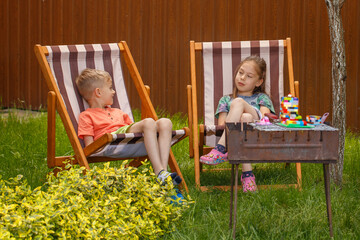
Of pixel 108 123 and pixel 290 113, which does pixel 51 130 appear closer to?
pixel 108 123

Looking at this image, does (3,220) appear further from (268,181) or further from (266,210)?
(268,181)

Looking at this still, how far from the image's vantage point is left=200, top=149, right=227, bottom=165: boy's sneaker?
159 inches

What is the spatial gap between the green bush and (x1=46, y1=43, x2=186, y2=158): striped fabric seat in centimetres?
65

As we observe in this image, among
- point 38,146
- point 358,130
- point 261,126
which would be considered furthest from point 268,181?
point 358,130

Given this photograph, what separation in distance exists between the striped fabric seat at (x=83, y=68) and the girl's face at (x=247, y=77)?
76 cm

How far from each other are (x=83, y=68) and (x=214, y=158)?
4.14 feet

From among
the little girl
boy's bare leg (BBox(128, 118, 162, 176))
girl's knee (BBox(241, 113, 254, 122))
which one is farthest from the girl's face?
boy's bare leg (BBox(128, 118, 162, 176))

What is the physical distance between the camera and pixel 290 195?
3740mm

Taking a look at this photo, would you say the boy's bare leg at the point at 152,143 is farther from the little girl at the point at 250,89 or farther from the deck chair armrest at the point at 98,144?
the little girl at the point at 250,89

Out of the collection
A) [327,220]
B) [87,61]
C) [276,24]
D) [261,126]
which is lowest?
[327,220]

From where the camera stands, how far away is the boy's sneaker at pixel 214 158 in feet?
13.3

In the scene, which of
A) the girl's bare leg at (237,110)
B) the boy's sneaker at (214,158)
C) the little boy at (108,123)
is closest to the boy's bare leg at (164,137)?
the little boy at (108,123)

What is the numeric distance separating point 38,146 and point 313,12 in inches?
133

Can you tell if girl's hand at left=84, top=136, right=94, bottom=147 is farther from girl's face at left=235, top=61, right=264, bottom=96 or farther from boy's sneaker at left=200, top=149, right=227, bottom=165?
girl's face at left=235, top=61, right=264, bottom=96
